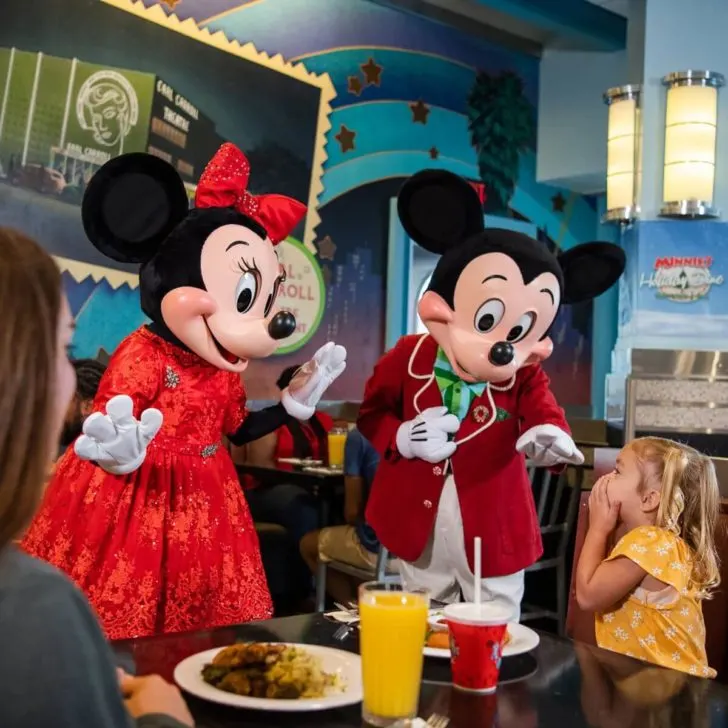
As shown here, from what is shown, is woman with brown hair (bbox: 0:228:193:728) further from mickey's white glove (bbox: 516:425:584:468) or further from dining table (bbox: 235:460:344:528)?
dining table (bbox: 235:460:344:528)

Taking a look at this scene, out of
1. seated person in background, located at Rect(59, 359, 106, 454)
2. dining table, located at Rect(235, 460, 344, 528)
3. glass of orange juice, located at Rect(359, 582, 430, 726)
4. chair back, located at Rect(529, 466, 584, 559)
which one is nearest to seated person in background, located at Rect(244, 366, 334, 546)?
dining table, located at Rect(235, 460, 344, 528)

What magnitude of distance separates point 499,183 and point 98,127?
2.72 metres

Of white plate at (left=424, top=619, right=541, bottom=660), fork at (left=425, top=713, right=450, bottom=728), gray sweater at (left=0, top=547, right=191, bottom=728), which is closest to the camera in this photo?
gray sweater at (left=0, top=547, right=191, bottom=728)

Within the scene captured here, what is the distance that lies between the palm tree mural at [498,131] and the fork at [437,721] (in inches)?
198

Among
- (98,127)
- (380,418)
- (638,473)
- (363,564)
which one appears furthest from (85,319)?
(638,473)

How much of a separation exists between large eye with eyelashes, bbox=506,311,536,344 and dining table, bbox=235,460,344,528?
1726mm

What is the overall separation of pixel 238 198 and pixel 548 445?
2.77 ft

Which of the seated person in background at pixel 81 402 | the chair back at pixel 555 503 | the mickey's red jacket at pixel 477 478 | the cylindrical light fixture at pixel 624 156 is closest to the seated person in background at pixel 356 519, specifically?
the chair back at pixel 555 503

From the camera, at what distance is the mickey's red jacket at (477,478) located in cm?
198

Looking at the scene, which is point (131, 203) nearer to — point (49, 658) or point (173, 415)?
point (173, 415)

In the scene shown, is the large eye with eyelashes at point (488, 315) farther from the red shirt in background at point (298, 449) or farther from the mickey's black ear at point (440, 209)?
the red shirt in background at point (298, 449)

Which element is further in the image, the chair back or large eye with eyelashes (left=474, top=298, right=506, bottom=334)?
the chair back

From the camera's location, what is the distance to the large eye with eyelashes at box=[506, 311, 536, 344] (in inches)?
79.6

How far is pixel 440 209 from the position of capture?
2.14 m
